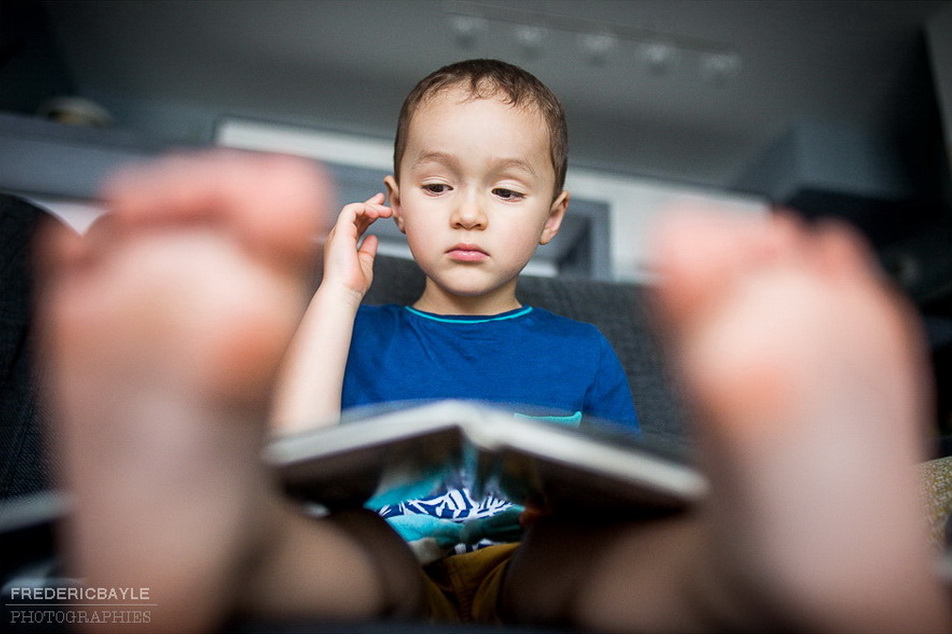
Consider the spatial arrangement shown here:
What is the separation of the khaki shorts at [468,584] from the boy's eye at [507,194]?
298mm

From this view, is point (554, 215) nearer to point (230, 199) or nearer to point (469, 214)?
point (469, 214)

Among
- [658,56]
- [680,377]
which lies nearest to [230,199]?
[680,377]

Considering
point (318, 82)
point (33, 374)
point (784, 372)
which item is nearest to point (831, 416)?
point (784, 372)

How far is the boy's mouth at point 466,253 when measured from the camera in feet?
1.99

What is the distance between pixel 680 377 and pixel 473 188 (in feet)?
1.10

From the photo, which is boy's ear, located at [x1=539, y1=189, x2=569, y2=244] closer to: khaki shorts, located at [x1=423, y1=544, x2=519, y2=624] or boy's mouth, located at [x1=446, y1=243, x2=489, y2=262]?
boy's mouth, located at [x1=446, y1=243, x2=489, y2=262]

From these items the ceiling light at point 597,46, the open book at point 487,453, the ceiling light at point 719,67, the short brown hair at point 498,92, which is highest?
the ceiling light at point 719,67

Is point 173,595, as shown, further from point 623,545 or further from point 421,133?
point 421,133

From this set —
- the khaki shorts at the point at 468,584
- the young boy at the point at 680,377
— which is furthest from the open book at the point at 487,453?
the khaki shorts at the point at 468,584

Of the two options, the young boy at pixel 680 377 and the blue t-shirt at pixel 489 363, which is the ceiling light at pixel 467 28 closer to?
the blue t-shirt at pixel 489 363

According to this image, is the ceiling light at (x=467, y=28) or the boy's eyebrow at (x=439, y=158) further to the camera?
the ceiling light at (x=467, y=28)

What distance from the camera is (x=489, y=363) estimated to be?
625 millimetres

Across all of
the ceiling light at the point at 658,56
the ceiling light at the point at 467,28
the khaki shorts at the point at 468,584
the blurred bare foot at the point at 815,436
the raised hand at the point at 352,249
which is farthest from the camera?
the ceiling light at the point at 658,56

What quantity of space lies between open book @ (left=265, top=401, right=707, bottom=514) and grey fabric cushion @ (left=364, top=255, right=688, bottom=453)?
20.3 inches
